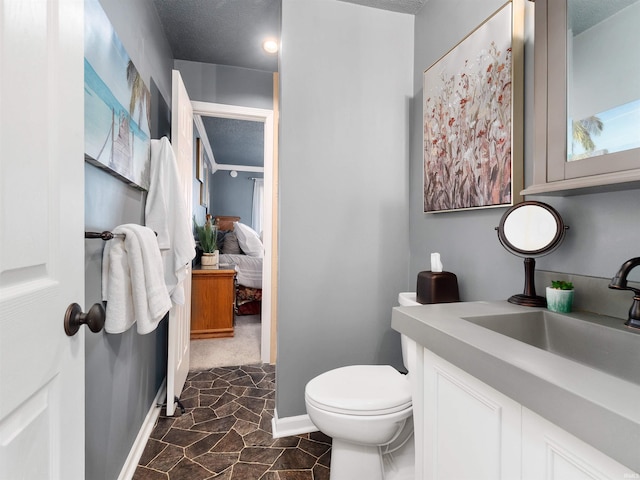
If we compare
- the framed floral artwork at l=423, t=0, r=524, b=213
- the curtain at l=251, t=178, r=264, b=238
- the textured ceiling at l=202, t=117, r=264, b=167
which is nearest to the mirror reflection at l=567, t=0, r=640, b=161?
the framed floral artwork at l=423, t=0, r=524, b=213

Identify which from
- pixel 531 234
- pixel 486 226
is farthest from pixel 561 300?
pixel 486 226

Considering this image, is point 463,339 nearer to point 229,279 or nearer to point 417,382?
point 417,382

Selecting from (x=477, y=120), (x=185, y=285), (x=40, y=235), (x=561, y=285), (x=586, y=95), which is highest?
(x=477, y=120)

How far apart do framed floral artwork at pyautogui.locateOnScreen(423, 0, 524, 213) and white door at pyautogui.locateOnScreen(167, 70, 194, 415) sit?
154 centimetres

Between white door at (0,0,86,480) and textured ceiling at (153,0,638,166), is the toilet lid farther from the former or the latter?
textured ceiling at (153,0,638,166)

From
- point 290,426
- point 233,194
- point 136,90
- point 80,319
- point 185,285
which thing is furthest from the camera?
point 233,194

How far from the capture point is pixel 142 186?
1.60 metres

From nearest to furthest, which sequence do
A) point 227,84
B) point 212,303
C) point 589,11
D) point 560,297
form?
point 589,11, point 560,297, point 227,84, point 212,303

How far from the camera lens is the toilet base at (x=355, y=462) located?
1.30 meters

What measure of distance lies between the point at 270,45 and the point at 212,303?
2482 millimetres

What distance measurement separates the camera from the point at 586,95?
899mm

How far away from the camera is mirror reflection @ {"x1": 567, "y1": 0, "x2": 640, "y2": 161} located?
80 centimetres

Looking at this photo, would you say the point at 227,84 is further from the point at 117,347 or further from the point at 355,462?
the point at 355,462

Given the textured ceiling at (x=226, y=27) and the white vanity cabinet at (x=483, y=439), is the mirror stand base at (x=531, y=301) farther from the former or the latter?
the textured ceiling at (x=226, y=27)
